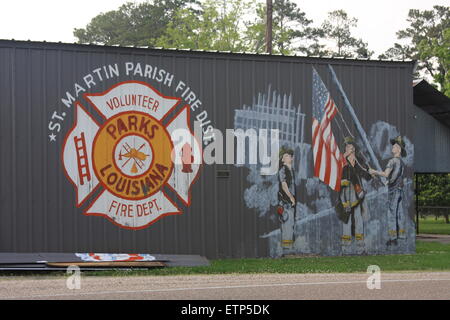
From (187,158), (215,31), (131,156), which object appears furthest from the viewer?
(215,31)

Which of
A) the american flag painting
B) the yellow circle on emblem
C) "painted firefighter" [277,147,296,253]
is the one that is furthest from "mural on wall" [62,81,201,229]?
the american flag painting

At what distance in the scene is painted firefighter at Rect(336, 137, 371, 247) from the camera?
63.9 feet

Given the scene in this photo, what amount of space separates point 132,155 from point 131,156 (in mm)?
37

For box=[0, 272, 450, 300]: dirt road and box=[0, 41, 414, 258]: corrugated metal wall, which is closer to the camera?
box=[0, 272, 450, 300]: dirt road

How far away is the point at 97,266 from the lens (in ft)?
49.2

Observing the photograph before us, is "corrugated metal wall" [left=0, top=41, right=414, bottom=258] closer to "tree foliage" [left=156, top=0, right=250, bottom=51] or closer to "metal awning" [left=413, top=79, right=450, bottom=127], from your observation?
"metal awning" [left=413, top=79, right=450, bottom=127]

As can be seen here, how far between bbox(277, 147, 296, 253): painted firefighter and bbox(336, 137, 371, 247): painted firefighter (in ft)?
4.66

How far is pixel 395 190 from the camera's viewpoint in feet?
65.7

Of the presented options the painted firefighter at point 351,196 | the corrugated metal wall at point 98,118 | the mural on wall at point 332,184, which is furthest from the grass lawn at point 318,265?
the corrugated metal wall at point 98,118

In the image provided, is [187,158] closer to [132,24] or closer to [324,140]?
[324,140]

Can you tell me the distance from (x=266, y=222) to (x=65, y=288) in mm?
7492

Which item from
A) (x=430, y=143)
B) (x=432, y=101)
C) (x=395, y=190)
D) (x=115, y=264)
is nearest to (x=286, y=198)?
(x=395, y=190)

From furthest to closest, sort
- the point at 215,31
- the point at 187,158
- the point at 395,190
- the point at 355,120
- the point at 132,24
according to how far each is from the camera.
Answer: the point at 132,24
the point at 215,31
the point at 395,190
the point at 355,120
the point at 187,158
